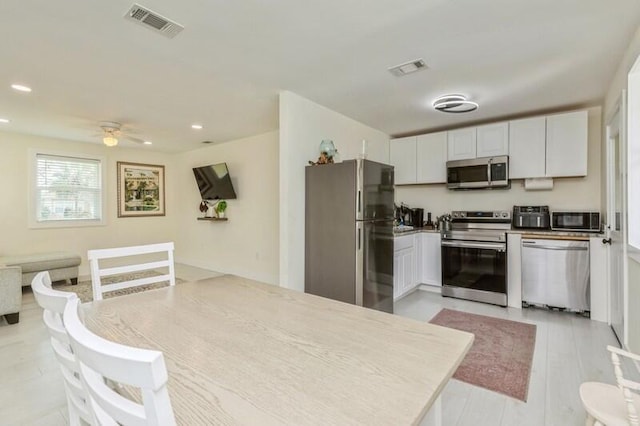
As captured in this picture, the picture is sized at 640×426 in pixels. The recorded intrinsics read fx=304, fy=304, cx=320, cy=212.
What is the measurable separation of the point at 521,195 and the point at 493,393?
2990 millimetres

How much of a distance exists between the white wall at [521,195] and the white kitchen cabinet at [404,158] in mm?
311

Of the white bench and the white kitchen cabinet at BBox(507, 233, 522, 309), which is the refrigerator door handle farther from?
the white bench

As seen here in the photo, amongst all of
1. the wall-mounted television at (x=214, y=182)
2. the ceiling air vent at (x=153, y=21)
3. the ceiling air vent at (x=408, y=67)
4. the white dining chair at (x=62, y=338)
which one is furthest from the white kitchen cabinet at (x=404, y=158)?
the white dining chair at (x=62, y=338)

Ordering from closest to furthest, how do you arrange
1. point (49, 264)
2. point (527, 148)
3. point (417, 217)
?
point (527, 148) → point (49, 264) → point (417, 217)

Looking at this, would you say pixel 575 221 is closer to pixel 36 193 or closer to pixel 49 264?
pixel 49 264

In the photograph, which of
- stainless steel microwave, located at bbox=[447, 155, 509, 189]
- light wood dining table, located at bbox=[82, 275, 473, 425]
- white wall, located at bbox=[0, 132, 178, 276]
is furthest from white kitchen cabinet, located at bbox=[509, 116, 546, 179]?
white wall, located at bbox=[0, 132, 178, 276]

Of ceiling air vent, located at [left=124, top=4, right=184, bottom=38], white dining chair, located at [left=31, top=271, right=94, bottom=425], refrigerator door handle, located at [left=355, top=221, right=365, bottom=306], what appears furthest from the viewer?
refrigerator door handle, located at [left=355, top=221, right=365, bottom=306]

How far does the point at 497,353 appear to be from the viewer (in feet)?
8.36

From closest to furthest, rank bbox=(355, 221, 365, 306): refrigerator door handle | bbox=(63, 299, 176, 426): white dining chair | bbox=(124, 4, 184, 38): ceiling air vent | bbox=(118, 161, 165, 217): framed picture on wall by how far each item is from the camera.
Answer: bbox=(63, 299, 176, 426): white dining chair
bbox=(124, 4, 184, 38): ceiling air vent
bbox=(355, 221, 365, 306): refrigerator door handle
bbox=(118, 161, 165, 217): framed picture on wall

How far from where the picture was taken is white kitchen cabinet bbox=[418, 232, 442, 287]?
4273 mm

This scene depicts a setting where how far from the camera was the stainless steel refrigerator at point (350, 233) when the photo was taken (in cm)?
300

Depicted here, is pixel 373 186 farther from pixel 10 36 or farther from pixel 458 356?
pixel 10 36

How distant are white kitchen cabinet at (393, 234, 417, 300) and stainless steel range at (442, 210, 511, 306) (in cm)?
40

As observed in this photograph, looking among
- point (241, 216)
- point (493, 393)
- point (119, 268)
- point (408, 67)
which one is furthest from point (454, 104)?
point (241, 216)
